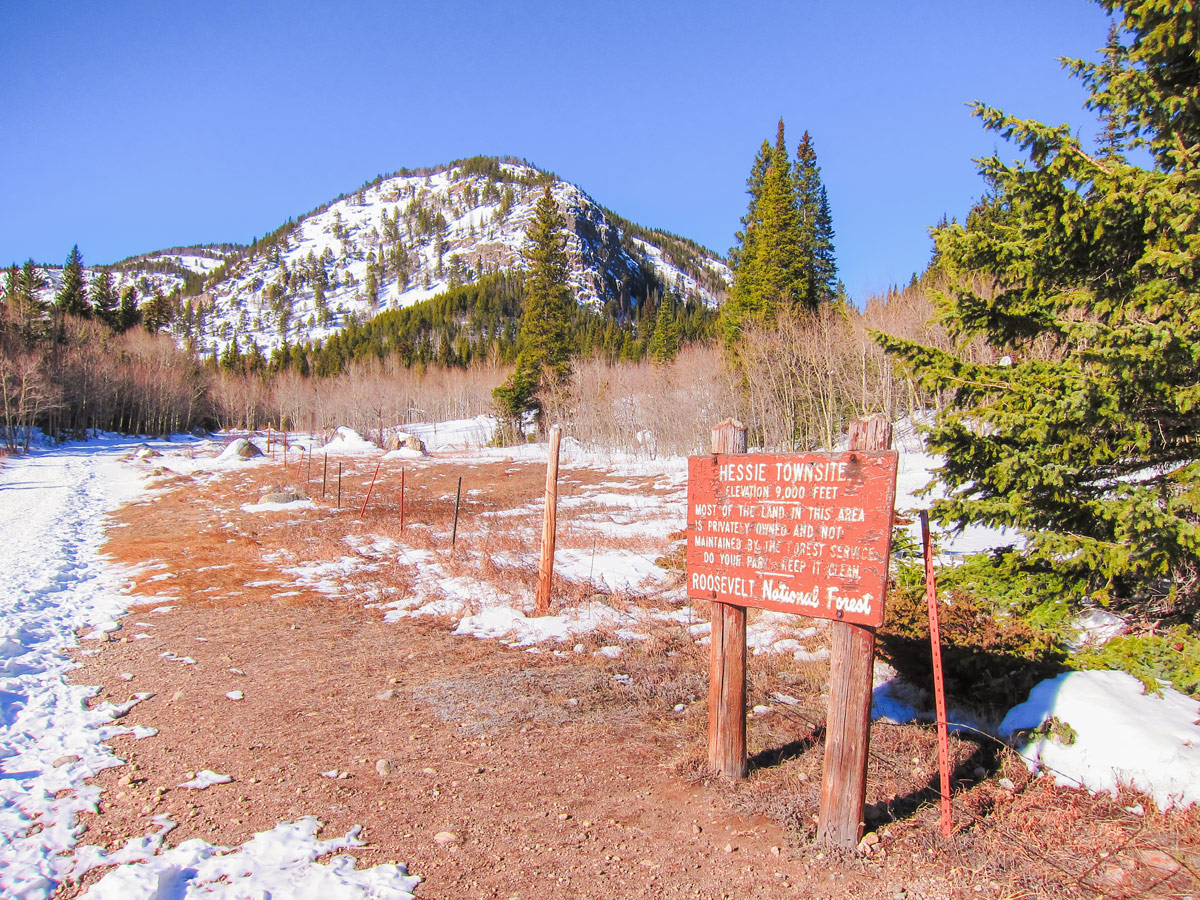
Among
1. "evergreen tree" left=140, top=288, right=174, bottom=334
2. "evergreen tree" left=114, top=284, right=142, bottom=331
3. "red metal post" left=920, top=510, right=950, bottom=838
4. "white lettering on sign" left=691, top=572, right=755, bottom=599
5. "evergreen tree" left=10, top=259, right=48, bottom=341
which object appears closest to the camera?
"red metal post" left=920, top=510, right=950, bottom=838

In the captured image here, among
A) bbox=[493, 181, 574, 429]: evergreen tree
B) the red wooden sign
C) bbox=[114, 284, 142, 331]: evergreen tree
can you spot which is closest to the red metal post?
the red wooden sign

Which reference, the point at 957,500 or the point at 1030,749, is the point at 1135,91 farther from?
the point at 1030,749

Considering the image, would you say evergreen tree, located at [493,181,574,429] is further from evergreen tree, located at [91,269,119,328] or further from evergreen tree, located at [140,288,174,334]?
evergreen tree, located at [140,288,174,334]

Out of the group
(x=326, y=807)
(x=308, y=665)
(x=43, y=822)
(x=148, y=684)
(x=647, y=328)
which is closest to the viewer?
(x=43, y=822)

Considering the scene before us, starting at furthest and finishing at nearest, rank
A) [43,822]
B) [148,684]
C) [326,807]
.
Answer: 1. [148,684]
2. [326,807]
3. [43,822]

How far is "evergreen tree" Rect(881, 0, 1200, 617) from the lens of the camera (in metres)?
4.65

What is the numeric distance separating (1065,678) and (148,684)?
8.63 metres

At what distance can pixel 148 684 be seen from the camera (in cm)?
696

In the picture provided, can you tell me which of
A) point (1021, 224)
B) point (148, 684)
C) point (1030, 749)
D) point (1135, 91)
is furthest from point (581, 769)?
point (1135, 91)

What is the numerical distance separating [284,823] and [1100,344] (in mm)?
6697

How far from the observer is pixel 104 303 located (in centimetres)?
8281

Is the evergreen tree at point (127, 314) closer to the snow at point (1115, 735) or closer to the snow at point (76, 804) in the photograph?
the snow at point (76, 804)

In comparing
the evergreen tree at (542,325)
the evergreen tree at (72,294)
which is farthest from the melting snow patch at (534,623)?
the evergreen tree at (72,294)

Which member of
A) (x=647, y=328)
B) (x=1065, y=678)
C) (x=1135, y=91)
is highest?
(x=647, y=328)
